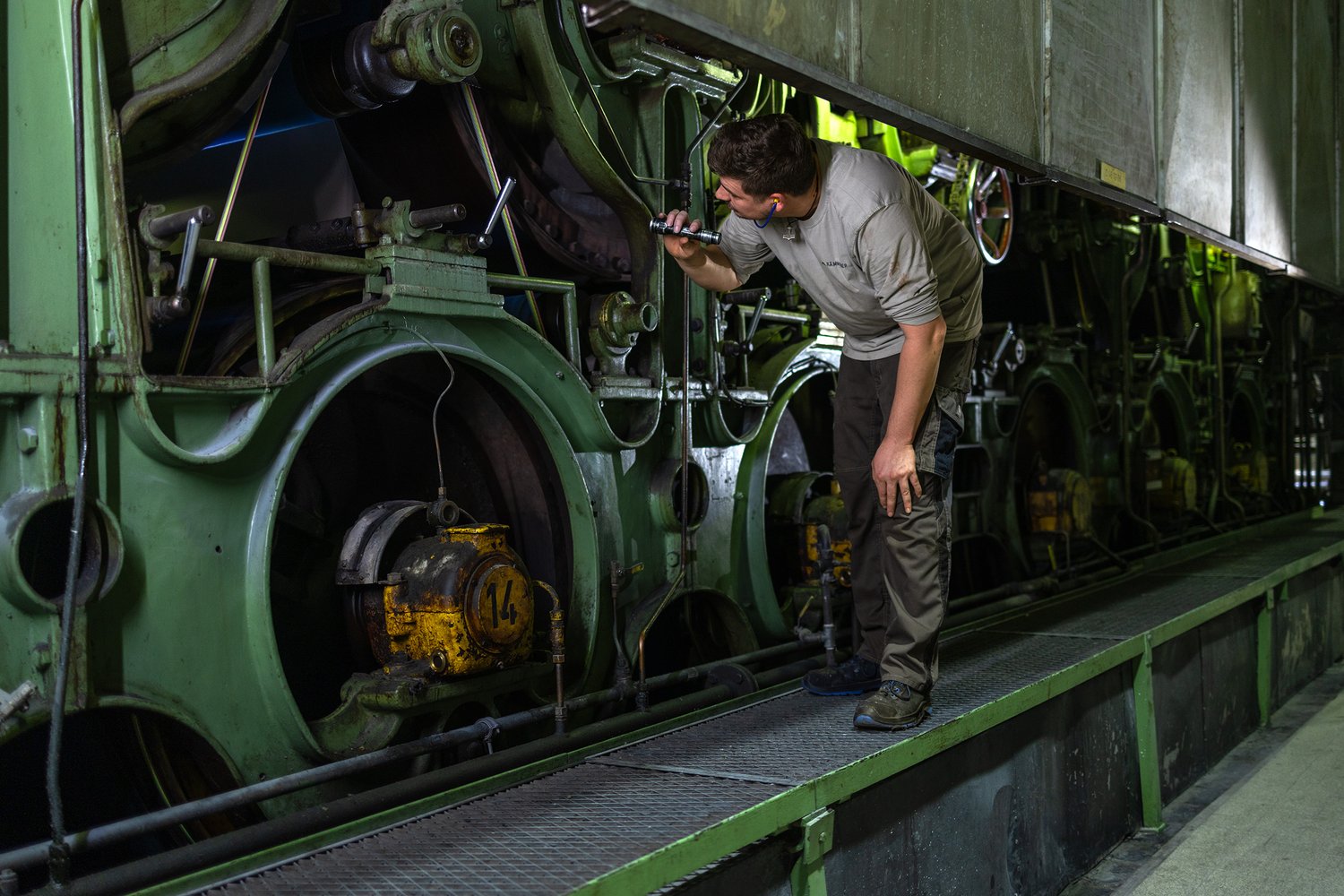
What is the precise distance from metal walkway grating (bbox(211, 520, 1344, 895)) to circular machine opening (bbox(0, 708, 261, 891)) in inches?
20.1

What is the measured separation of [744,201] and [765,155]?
128 millimetres

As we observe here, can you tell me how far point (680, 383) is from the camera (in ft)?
11.3

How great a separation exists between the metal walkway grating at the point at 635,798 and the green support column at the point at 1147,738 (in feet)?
0.49

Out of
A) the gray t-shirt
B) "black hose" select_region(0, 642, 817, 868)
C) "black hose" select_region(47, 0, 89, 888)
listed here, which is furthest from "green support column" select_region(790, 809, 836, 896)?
"black hose" select_region(47, 0, 89, 888)

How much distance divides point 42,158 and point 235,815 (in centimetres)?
129

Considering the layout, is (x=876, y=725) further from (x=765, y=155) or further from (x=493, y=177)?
(x=493, y=177)

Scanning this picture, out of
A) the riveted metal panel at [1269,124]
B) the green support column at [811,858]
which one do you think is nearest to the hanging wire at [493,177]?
the green support column at [811,858]

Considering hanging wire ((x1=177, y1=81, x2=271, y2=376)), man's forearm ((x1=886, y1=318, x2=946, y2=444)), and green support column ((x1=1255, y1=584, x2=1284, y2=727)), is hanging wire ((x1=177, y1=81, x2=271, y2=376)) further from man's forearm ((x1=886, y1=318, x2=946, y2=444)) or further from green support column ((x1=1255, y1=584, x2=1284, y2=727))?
green support column ((x1=1255, y1=584, x2=1284, y2=727))

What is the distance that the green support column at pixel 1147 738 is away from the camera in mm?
3592

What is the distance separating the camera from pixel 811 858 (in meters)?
2.14

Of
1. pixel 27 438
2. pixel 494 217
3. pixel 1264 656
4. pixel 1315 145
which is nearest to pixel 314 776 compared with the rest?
pixel 27 438

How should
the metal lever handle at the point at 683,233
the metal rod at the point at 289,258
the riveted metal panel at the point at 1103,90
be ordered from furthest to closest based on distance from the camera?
the riveted metal panel at the point at 1103,90 → the metal lever handle at the point at 683,233 → the metal rod at the point at 289,258

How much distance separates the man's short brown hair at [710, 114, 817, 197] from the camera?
247cm

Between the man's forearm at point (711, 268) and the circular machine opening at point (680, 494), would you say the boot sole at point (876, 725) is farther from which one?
the man's forearm at point (711, 268)
